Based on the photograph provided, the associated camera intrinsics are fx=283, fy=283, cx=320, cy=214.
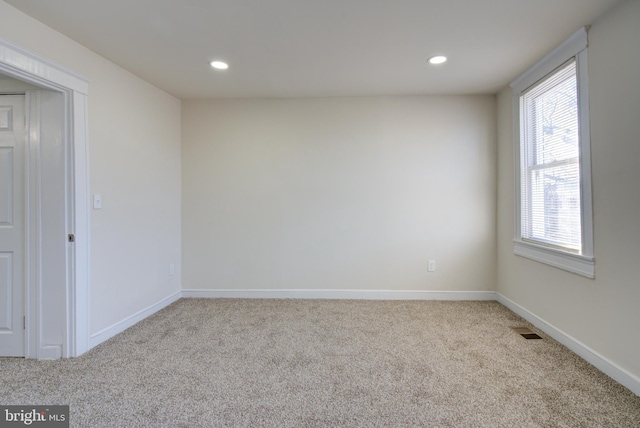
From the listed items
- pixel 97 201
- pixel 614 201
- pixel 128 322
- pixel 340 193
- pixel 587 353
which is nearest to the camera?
pixel 614 201

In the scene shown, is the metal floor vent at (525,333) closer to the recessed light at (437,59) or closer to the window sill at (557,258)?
the window sill at (557,258)

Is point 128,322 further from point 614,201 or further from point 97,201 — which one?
point 614,201

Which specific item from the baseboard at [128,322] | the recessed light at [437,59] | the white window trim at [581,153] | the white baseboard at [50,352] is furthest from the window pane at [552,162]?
the white baseboard at [50,352]

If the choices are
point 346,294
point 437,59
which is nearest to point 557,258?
point 437,59

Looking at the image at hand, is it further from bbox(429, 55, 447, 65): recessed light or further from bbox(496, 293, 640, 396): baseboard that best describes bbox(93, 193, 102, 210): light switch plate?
bbox(496, 293, 640, 396): baseboard

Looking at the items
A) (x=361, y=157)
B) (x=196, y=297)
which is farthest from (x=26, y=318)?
(x=361, y=157)

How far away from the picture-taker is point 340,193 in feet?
11.0

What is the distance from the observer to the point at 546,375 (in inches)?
73.5

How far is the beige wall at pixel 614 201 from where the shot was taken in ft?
5.56

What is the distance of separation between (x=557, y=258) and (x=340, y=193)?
81.8 inches

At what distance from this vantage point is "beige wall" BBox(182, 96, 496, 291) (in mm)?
3264

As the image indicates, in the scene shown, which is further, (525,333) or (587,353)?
(525,333)

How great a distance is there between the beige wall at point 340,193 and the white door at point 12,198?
1472 mm

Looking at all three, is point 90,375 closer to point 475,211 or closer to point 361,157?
point 361,157
